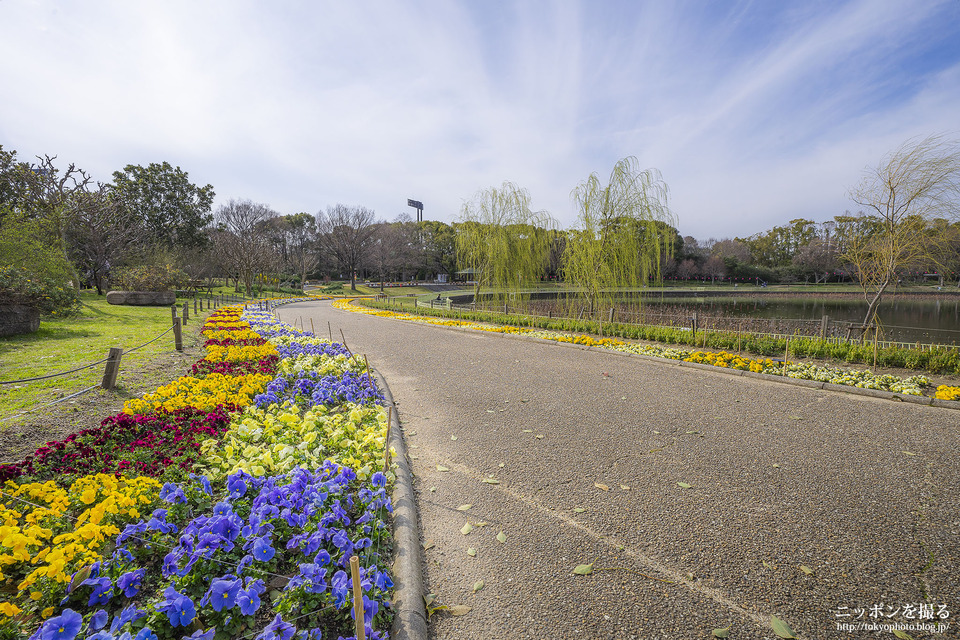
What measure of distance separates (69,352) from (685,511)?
1010 cm

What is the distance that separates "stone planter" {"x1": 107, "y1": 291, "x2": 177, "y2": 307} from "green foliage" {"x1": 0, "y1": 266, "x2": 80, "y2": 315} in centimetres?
668

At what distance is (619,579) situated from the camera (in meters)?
2.30

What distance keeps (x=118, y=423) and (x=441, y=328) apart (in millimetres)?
11199

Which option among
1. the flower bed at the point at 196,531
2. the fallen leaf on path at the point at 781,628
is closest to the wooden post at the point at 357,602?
the flower bed at the point at 196,531

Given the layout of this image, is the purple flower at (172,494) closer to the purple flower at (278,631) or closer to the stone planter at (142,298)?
the purple flower at (278,631)

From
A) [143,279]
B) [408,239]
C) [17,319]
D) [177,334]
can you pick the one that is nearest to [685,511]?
[177,334]

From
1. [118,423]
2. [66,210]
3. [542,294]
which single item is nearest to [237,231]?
[66,210]

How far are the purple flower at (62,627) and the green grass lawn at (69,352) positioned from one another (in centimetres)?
386

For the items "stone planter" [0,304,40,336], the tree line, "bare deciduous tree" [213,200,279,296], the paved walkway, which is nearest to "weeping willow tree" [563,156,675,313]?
the tree line

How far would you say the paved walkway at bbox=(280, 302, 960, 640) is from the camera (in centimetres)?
212

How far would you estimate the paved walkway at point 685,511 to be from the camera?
212cm

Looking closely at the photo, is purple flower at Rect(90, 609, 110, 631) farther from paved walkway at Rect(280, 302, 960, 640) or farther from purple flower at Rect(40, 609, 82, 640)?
paved walkway at Rect(280, 302, 960, 640)

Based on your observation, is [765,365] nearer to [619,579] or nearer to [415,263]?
[619,579]

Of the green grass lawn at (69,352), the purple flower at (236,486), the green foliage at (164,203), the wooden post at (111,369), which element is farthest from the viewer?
the green foliage at (164,203)
